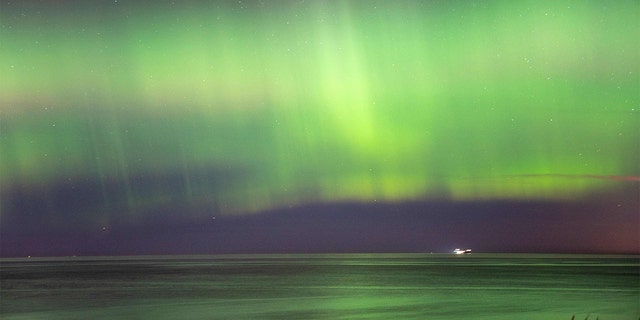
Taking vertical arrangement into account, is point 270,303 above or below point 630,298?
above

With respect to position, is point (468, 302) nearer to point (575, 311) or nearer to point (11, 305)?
point (575, 311)

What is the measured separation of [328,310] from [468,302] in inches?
356

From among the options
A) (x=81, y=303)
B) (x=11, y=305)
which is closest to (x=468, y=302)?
(x=81, y=303)

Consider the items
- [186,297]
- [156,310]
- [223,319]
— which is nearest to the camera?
[223,319]

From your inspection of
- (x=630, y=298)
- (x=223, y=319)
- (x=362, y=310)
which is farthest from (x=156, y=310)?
(x=630, y=298)

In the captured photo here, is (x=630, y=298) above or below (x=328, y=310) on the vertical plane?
below

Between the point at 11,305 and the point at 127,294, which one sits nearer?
the point at 11,305

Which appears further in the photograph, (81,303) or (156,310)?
(81,303)

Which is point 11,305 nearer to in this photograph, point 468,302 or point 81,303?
point 81,303

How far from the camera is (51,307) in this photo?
4772 centimetres

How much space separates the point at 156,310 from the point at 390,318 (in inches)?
456

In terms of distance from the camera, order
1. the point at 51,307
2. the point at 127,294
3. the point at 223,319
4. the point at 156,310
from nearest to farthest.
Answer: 1. the point at 223,319
2. the point at 156,310
3. the point at 51,307
4. the point at 127,294

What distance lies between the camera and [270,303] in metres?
48.0

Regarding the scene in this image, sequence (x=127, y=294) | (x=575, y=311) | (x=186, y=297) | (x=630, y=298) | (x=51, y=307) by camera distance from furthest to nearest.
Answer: (x=127, y=294) → (x=186, y=297) → (x=630, y=298) → (x=51, y=307) → (x=575, y=311)
